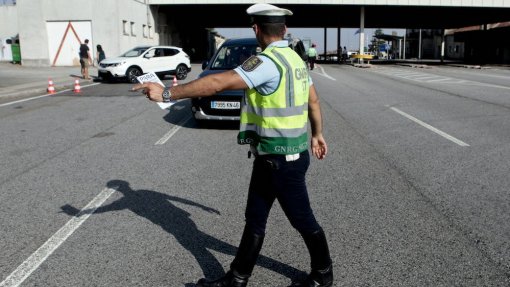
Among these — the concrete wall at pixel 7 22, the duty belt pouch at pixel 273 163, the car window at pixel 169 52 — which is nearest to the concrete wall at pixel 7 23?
the concrete wall at pixel 7 22

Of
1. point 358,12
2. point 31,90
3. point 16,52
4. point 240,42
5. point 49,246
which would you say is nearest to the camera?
point 49,246

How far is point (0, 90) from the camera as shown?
56.3 feet

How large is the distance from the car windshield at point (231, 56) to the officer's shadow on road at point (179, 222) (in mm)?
5248

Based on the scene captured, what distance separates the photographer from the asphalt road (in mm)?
3623

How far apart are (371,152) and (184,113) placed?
583 cm

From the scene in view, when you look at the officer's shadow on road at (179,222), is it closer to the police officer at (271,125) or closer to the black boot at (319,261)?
the black boot at (319,261)

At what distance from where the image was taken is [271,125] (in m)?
2.95

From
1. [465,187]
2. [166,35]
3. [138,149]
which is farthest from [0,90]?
[166,35]

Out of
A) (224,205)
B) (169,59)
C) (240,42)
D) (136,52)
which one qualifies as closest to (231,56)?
(240,42)

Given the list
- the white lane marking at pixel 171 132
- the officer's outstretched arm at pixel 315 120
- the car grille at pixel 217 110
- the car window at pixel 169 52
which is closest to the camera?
the officer's outstretched arm at pixel 315 120

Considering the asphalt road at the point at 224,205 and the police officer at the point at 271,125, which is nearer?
the police officer at the point at 271,125

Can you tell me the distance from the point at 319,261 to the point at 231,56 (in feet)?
26.7

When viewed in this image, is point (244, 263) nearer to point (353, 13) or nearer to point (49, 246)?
point (49, 246)

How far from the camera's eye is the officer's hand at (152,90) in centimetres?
287
